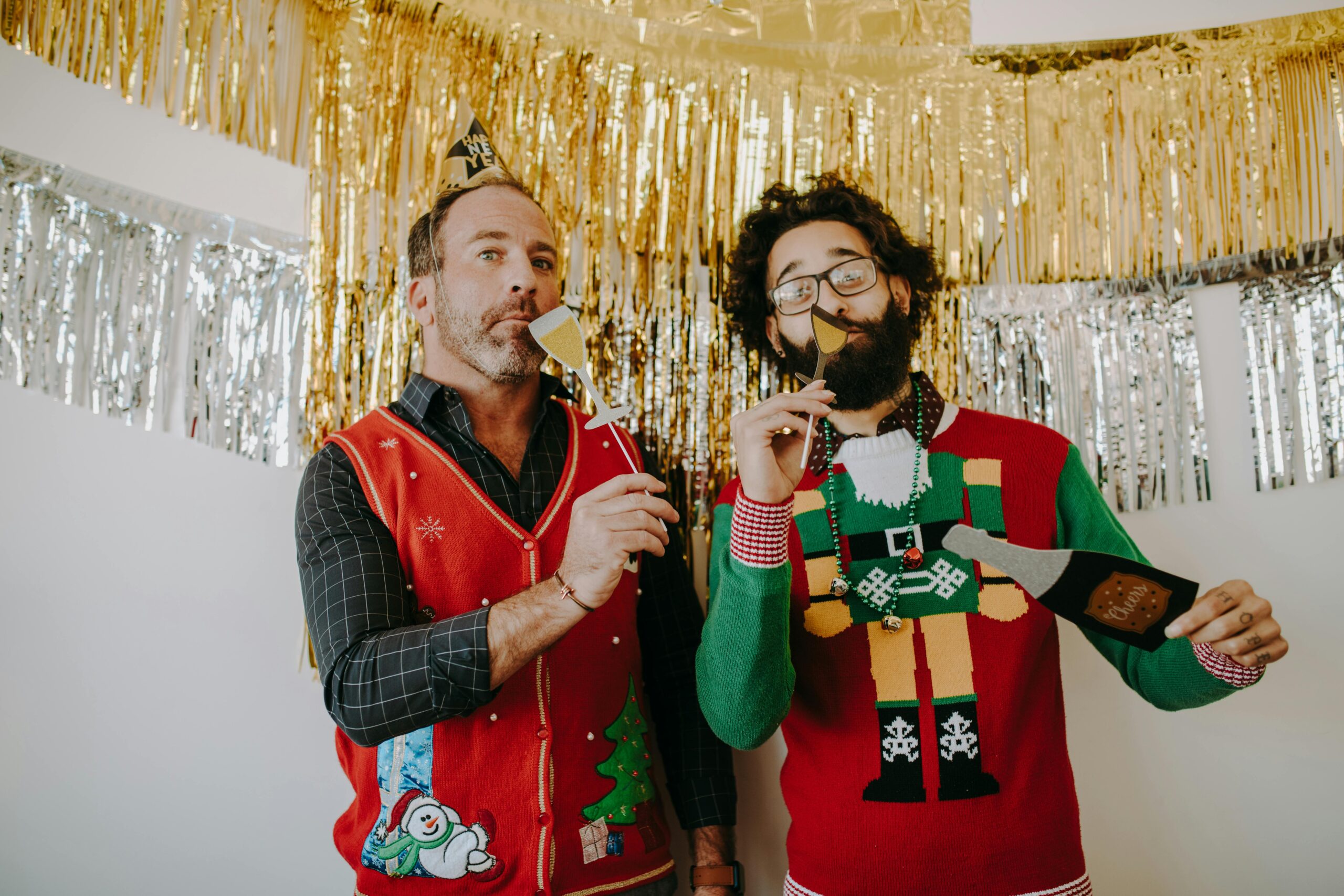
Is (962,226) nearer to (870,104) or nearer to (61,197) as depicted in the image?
(870,104)

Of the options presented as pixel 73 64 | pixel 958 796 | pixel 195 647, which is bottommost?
pixel 958 796

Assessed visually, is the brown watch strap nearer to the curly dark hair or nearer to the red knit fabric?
the red knit fabric

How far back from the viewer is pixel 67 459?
1.40 m

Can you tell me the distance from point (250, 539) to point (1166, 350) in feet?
5.61

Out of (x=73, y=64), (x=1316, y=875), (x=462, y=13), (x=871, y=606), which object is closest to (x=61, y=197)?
(x=73, y=64)

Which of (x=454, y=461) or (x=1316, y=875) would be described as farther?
(x=1316, y=875)

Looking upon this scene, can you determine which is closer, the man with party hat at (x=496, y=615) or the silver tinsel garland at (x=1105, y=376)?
the man with party hat at (x=496, y=615)

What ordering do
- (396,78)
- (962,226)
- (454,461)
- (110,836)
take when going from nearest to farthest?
1. (454,461)
2. (110,836)
3. (396,78)
4. (962,226)

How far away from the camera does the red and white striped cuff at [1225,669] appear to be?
99cm

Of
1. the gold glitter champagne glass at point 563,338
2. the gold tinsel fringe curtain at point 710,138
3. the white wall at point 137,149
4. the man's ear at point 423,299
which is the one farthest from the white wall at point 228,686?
the gold glitter champagne glass at point 563,338

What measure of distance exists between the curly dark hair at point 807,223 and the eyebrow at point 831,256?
47 mm

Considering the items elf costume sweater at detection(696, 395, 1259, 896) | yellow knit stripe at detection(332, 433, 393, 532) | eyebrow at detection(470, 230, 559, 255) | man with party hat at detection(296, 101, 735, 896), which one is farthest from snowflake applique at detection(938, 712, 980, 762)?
eyebrow at detection(470, 230, 559, 255)

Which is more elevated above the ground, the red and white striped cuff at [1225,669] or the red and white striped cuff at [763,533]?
the red and white striped cuff at [763,533]

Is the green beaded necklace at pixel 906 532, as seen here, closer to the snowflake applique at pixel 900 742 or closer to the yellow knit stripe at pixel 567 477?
the snowflake applique at pixel 900 742
